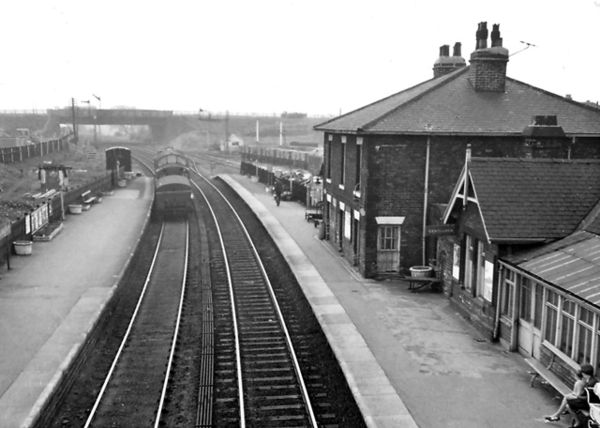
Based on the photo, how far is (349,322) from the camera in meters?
16.6

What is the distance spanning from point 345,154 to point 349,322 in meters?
9.67

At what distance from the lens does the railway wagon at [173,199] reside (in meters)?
35.8

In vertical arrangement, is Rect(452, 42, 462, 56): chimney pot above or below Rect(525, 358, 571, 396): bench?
above

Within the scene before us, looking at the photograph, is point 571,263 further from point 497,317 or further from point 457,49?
point 457,49

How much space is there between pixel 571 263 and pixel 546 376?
92.9 inches

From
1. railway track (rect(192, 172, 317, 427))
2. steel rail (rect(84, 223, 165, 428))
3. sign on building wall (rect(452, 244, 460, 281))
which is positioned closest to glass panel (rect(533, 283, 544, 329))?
sign on building wall (rect(452, 244, 460, 281))

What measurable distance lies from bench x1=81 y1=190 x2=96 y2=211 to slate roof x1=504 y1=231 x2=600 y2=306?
28.7m

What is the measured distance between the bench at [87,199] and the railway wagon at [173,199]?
4.47 m

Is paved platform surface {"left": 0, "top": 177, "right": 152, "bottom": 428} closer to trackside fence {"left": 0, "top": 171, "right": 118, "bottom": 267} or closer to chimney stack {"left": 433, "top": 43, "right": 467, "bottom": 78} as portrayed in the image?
trackside fence {"left": 0, "top": 171, "right": 118, "bottom": 267}

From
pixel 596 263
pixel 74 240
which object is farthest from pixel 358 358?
pixel 74 240

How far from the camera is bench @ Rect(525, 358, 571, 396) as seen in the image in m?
11.9

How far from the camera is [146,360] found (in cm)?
1477

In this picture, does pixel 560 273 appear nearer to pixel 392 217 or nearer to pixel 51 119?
pixel 392 217

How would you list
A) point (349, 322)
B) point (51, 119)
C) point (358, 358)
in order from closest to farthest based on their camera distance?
point (358, 358) < point (349, 322) < point (51, 119)
